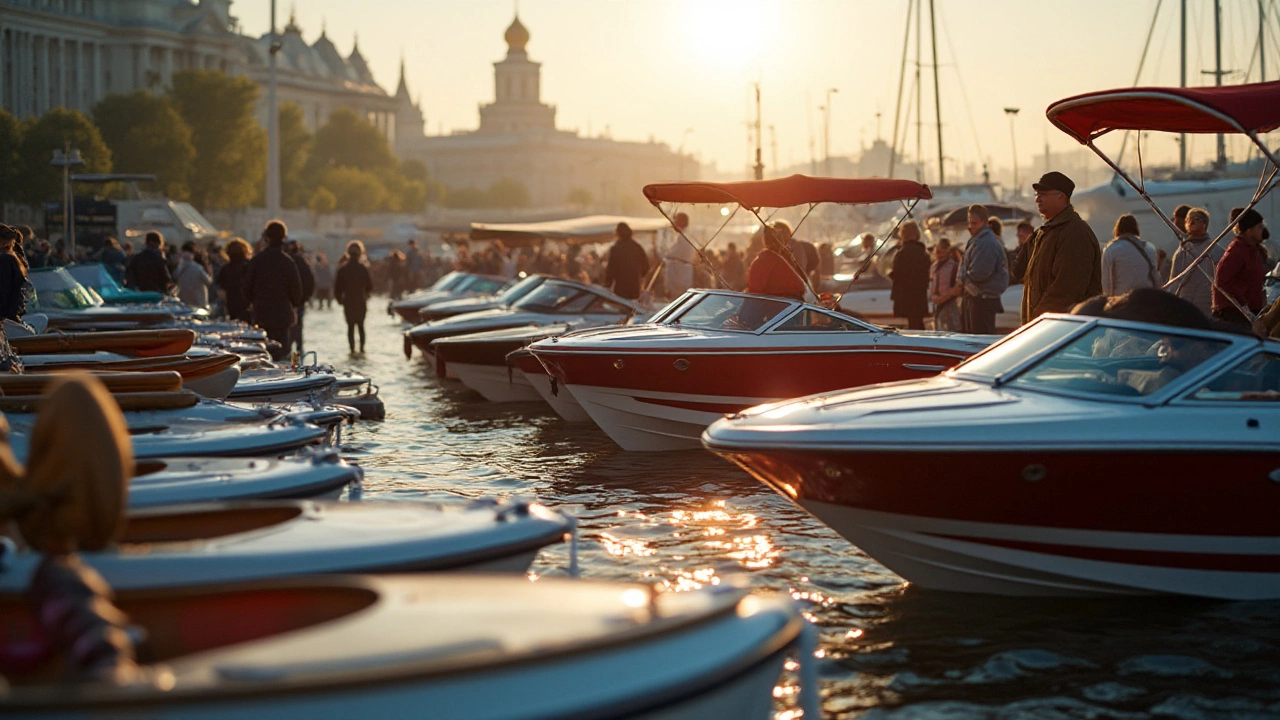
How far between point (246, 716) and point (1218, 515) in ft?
16.6

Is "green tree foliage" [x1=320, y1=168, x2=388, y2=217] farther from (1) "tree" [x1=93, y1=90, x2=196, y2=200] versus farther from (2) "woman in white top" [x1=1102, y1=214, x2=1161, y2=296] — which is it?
(2) "woman in white top" [x1=1102, y1=214, x2=1161, y2=296]

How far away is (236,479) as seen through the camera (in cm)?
605

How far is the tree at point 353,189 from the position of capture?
10762 centimetres

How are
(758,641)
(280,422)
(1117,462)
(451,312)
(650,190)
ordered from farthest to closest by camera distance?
(451,312)
(650,190)
(280,422)
(1117,462)
(758,641)

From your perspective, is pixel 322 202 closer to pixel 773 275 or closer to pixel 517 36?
pixel 517 36

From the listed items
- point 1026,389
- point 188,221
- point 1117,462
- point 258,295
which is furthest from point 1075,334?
point 188,221

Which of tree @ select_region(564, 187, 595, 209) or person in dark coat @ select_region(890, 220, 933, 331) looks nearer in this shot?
person in dark coat @ select_region(890, 220, 933, 331)

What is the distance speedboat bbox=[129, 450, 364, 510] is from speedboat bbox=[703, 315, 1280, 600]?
6.41ft

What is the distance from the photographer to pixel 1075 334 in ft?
24.4

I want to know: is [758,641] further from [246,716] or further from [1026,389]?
[1026,389]

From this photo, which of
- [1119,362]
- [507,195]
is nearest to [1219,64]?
[1119,362]

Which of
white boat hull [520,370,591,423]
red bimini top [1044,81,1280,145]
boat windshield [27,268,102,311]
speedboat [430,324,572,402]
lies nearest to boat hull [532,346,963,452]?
white boat hull [520,370,591,423]

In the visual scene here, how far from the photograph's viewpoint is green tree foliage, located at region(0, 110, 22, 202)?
228ft

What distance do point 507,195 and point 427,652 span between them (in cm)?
14595
